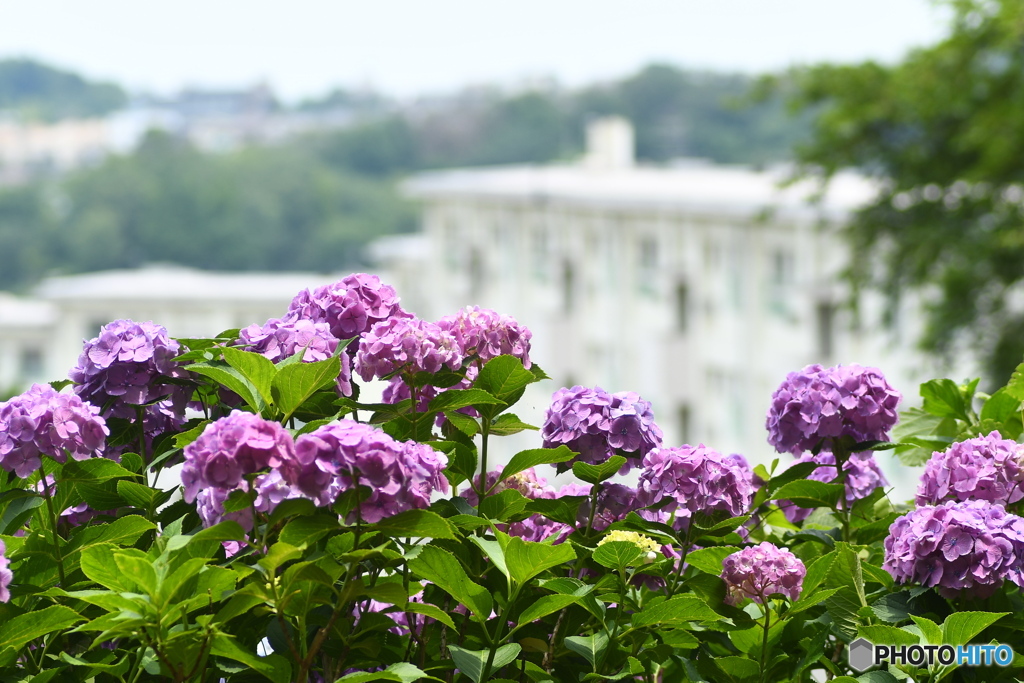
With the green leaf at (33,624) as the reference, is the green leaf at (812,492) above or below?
below

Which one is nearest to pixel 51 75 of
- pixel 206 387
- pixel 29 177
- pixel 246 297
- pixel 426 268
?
pixel 29 177

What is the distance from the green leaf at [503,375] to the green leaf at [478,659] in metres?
0.24

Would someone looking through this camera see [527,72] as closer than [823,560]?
No

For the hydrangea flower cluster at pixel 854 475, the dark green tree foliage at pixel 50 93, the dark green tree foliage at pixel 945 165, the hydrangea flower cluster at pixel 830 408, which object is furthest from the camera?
the dark green tree foliage at pixel 50 93

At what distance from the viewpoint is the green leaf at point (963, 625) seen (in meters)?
1.18

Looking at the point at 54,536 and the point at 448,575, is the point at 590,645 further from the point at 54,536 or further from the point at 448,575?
the point at 54,536

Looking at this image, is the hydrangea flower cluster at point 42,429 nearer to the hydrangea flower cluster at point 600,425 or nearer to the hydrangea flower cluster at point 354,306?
the hydrangea flower cluster at point 354,306

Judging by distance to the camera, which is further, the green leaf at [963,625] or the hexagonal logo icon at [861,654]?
the hexagonal logo icon at [861,654]

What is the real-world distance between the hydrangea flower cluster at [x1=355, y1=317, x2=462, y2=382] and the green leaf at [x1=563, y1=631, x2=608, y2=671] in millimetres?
279

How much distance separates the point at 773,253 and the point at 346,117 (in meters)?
60.2

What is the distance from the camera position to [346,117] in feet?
261

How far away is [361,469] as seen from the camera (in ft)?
3.47

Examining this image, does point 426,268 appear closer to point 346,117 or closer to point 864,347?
point 864,347

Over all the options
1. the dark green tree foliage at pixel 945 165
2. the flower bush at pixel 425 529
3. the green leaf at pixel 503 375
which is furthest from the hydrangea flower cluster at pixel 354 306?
the dark green tree foliage at pixel 945 165
